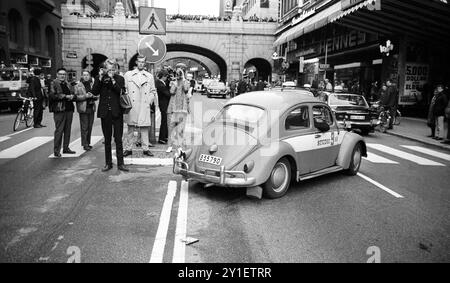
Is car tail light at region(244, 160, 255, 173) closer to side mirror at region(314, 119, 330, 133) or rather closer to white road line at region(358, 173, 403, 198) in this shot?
side mirror at region(314, 119, 330, 133)

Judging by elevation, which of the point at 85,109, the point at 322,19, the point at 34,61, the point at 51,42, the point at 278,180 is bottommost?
the point at 278,180

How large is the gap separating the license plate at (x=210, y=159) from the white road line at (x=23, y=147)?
5365mm

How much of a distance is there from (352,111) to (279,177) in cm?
952

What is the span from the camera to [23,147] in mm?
10680

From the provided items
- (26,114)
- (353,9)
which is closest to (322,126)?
(26,114)

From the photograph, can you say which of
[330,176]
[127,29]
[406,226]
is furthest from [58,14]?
[406,226]

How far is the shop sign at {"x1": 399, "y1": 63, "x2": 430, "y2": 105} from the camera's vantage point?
74.2 ft

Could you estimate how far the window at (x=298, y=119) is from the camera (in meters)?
6.92

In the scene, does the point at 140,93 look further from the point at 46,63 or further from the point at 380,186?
Answer: the point at 46,63

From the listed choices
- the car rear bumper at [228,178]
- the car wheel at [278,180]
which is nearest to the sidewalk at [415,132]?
the car wheel at [278,180]

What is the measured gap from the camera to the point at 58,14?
41062mm

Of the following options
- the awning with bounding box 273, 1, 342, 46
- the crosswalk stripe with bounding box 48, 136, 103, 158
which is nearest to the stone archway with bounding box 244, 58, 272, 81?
the awning with bounding box 273, 1, 342, 46

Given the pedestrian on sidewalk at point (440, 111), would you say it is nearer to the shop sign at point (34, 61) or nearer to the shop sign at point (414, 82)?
the shop sign at point (414, 82)

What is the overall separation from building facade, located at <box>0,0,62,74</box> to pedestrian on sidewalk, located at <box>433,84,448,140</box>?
84.9 feet
